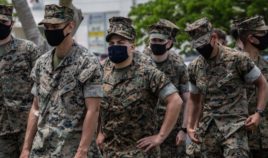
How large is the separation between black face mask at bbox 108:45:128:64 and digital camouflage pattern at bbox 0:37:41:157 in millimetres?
1190

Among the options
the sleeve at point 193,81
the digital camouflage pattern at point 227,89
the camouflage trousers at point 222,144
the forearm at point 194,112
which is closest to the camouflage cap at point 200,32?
the digital camouflage pattern at point 227,89

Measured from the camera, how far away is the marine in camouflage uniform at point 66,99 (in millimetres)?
6934

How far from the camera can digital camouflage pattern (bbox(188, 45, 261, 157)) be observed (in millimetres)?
8484

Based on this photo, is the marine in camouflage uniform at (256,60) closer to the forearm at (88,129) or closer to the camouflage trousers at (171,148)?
the camouflage trousers at (171,148)

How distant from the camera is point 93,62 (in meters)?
7.04

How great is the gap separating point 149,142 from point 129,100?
1.46ft

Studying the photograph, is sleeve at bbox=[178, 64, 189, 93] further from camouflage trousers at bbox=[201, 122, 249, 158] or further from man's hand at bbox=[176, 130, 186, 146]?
camouflage trousers at bbox=[201, 122, 249, 158]

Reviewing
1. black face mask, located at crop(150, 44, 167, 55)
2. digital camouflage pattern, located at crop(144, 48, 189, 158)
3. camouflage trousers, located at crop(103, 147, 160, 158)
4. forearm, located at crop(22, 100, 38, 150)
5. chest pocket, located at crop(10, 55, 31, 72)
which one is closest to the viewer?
forearm, located at crop(22, 100, 38, 150)

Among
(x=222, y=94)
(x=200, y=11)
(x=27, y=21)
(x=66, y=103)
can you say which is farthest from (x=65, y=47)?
(x=200, y=11)

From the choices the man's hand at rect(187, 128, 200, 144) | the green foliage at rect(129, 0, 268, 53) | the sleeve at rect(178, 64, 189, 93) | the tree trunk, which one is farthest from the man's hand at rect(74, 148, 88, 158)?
the green foliage at rect(129, 0, 268, 53)

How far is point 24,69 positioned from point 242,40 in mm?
2607

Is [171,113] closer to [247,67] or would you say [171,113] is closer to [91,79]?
[91,79]

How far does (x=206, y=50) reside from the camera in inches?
338

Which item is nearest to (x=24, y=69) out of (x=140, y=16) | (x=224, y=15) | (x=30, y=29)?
(x=30, y=29)
